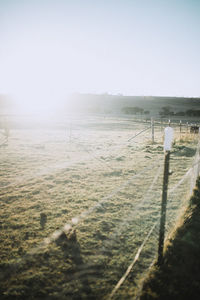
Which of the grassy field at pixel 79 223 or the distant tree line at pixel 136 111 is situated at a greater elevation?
the distant tree line at pixel 136 111

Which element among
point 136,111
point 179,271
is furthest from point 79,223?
point 136,111

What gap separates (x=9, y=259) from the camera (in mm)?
3211

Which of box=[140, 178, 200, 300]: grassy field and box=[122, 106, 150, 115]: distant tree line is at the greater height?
box=[122, 106, 150, 115]: distant tree line

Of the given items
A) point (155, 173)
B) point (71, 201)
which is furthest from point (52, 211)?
point (155, 173)

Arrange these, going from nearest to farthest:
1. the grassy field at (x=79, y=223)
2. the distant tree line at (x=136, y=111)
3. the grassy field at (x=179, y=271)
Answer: the grassy field at (x=179, y=271)
the grassy field at (x=79, y=223)
the distant tree line at (x=136, y=111)

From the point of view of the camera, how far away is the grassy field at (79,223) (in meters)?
2.77

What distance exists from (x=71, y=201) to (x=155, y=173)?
4045mm

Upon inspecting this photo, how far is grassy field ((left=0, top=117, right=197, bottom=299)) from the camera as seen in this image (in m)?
2.77

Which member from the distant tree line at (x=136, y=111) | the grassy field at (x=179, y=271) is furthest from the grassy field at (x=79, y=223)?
→ the distant tree line at (x=136, y=111)

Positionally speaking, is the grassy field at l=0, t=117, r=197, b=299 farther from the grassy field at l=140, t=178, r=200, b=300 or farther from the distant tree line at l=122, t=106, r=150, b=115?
the distant tree line at l=122, t=106, r=150, b=115

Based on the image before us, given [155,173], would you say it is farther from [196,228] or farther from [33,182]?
[33,182]

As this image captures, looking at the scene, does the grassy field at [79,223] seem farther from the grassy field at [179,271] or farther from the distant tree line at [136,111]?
the distant tree line at [136,111]

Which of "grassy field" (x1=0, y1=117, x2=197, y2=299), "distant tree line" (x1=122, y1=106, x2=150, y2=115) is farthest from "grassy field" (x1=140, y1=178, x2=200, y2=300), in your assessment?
"distant tree line" (x1=122, y1=106, x2=150, y2=115)

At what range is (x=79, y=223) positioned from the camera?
4234 mm
